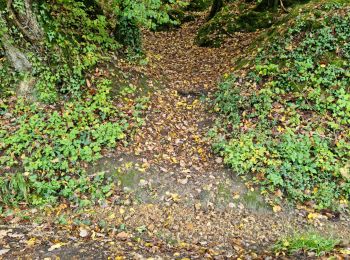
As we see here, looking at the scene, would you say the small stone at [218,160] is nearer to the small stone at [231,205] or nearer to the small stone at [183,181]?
the small stone at [183,181]

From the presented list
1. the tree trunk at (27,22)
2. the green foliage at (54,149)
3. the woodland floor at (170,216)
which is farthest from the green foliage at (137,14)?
the green foliage at (54,149)

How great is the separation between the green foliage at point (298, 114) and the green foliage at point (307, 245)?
959mm

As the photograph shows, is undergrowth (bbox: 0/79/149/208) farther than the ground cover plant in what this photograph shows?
No

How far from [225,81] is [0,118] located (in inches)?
214

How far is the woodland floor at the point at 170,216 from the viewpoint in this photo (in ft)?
15.7

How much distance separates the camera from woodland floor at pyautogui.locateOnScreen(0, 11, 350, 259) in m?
4.79

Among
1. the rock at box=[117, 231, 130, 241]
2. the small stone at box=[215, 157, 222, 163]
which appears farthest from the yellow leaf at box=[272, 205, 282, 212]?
the rock at box=[117, 231, 130, 241]

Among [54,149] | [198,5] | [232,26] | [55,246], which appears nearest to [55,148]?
[54,149]

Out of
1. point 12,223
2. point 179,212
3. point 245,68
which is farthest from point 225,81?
point 12,223

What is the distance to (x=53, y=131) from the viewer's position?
6.52 metres

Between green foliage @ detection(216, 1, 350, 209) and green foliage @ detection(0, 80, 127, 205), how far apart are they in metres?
2.54

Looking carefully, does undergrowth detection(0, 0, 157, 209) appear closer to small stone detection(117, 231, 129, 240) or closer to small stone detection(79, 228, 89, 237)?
small stone detection(79, 228, 89, 237)

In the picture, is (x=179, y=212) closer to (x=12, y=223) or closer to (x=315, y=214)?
(x=315, y=214)

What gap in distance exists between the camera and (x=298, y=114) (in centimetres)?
708
